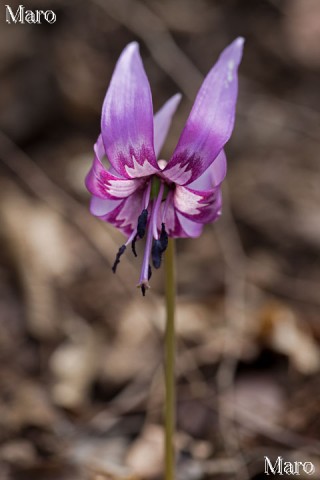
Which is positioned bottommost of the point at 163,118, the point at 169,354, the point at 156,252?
the point at 169,354

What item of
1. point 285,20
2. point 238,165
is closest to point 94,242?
point 238,165

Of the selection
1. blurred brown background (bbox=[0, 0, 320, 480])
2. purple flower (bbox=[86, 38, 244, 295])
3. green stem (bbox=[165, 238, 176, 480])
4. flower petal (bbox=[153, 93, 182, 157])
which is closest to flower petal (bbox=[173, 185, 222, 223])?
purple flower (bbox=[86, 38, 244, 295])

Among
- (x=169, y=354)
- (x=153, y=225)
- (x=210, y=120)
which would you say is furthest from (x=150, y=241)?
(x=210, y=120)

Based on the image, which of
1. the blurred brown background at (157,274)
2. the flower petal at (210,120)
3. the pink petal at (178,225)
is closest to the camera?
the flower petal at (210,120)

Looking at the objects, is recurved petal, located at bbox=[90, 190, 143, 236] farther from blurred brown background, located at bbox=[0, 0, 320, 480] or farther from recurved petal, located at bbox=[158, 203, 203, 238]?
blurred brown background, located at bbox=[0, 0, 320, 480]

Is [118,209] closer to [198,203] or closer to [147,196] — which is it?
[147,196]

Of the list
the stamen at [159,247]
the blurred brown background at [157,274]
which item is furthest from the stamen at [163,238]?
the blurred brown background at [157,274]

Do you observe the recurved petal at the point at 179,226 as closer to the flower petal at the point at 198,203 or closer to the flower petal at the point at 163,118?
the flower petal at the point at 198,203

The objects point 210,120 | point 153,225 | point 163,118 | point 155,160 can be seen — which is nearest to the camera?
→ point 210,120
